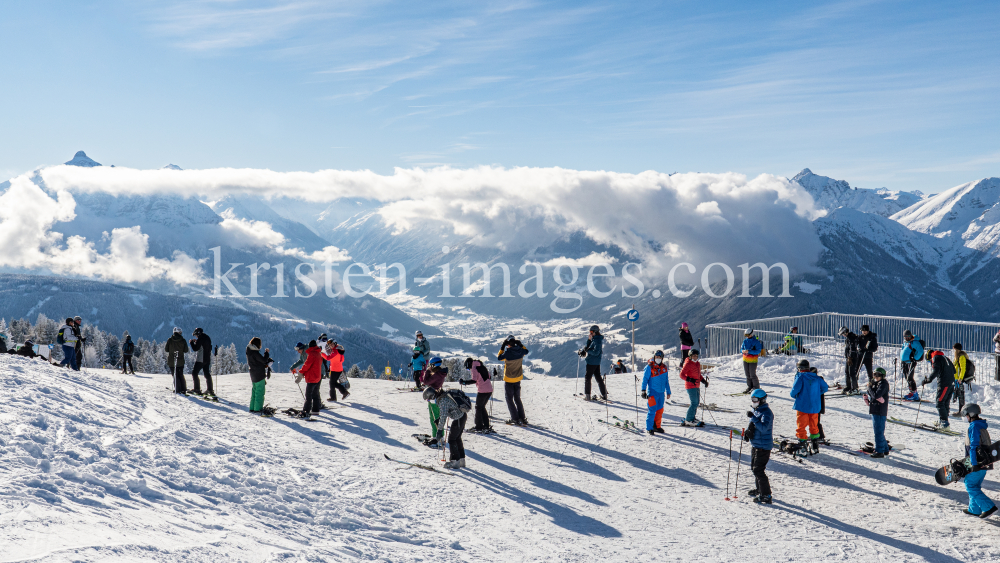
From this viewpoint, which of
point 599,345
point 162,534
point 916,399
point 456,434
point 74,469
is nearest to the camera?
point 162,534

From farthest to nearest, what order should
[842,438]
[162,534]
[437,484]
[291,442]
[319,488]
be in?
[842,438], [291,442], [437,484], [319,488], [162,534]

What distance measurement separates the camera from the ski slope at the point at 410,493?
6.85 meters

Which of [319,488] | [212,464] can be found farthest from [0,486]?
[319,488]

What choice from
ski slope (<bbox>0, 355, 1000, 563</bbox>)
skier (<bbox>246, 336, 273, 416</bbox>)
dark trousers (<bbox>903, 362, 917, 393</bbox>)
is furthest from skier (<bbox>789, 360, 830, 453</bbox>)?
skier (<bbox>246, 336, 273, 416</bbox>)

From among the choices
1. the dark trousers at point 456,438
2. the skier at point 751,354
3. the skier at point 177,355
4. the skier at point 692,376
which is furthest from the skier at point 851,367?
the skier at point 177,355

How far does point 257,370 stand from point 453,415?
6316 mm

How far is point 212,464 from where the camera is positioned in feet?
31.6

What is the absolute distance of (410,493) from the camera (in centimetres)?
977

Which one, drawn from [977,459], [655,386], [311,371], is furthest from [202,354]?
[977,459]

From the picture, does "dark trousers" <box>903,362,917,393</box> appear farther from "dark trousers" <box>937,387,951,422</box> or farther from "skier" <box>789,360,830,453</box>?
"skier" <box>789,360,830,453</box>

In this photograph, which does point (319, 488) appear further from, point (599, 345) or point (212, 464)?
point (599, 345)

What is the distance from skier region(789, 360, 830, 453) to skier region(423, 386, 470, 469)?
6819 millimetres

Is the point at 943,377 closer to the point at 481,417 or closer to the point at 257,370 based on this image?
the point at 481,417

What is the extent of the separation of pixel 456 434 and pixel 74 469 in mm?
5717
